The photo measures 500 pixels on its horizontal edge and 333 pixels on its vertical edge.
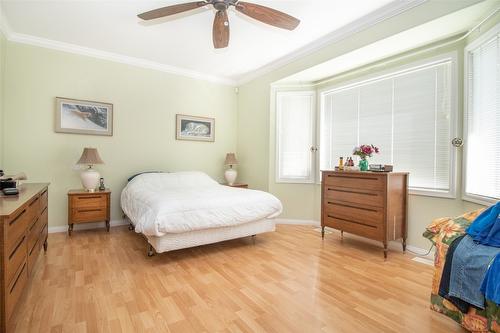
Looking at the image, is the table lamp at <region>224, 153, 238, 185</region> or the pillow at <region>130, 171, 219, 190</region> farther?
the table lamp at <region>224, 153, 238, 185</region>

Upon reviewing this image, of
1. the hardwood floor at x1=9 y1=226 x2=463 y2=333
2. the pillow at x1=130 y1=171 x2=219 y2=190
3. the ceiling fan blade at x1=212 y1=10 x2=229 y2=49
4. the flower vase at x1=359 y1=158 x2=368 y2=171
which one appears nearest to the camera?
the hardwood floor at x1=9 y1=226 x2=463 y2=333

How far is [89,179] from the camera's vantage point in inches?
136

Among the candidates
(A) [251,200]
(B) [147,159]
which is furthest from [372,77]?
(B) [147,159]

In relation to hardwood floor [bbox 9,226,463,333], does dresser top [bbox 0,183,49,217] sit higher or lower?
higher

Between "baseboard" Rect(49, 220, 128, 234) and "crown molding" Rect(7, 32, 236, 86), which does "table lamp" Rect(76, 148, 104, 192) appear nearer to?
"baseboard" Rect(49, 220, 128, 234)

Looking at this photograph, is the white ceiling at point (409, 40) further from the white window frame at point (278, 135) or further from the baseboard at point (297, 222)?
the baseboard at point (297, 222)

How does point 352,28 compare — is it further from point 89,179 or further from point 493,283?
point 89,179

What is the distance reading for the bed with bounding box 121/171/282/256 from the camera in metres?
2.45

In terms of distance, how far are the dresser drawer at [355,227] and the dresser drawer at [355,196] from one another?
252 millimetres

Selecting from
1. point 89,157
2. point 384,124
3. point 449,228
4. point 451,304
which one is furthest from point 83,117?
point 451,304

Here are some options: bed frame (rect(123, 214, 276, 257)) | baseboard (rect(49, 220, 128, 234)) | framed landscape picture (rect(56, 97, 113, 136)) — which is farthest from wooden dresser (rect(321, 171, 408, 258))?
framed landscape picture (rect(56, 97, 113, 136))

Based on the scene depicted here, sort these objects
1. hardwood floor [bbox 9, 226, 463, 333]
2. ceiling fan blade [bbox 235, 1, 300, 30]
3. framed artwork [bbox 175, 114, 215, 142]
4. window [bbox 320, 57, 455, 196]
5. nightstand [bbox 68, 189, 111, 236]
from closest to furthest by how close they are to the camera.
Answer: hardwood floor [bbox 9, 226, 463, 333] < ceiling fan blade [bbox 235, 1, 300, 30] < window [bbox 320, 57, 455, 196] < nightstand [bbox 68, 189, 111, 236] < framed artwork [bbox 175, 114, 215, 142]

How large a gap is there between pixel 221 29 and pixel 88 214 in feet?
9.47

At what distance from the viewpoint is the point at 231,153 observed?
4.91m
